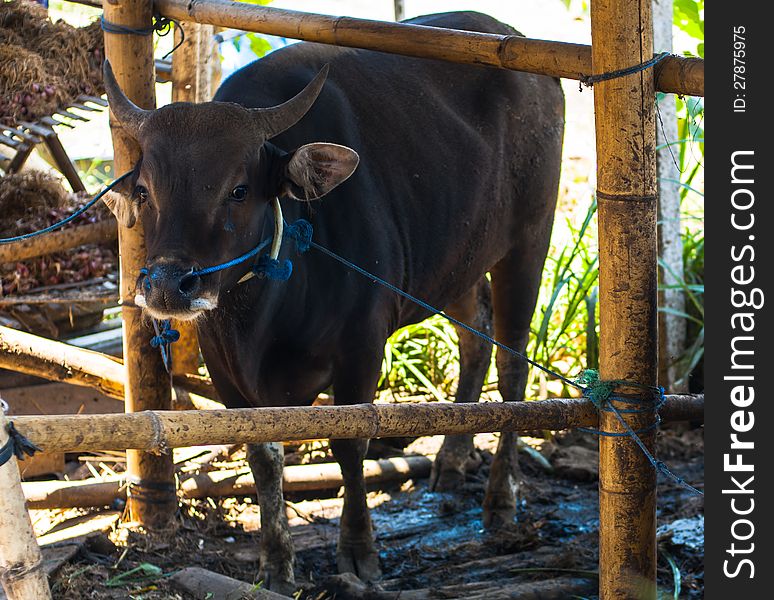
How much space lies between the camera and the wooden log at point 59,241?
454cm

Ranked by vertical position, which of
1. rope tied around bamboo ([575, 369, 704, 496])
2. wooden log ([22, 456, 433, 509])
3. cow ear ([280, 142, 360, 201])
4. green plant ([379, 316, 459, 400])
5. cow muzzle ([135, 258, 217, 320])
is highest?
cow ear ([280, 142, 360, 201])

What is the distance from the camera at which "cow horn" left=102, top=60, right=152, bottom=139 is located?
3520 millimetres

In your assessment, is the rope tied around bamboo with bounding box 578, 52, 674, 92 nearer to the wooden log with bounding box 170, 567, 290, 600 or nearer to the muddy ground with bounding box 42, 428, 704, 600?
the muddy ground with bounding box 42, 428, 704, 600

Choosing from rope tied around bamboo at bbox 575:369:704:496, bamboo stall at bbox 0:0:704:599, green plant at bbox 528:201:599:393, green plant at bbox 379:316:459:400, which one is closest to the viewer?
bamboo stall at bbox 0:0:704:599

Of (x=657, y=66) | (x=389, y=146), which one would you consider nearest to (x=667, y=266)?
(x=389, y=146)

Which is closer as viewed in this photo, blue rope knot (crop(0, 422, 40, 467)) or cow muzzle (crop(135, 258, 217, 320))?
blue rope knot (crop(0, 422, 40, 467))

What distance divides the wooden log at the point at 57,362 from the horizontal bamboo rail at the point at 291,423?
74.0 inches

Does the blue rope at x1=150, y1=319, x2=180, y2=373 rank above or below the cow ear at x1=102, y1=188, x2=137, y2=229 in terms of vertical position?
below

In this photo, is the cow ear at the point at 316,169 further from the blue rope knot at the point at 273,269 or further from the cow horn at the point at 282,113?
the blue rope knot at the point at 273,269

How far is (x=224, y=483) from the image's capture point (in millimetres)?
4781

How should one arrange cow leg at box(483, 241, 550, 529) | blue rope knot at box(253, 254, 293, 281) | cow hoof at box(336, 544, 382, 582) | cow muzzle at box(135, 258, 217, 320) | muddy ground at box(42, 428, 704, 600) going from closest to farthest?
cow muzzle at box(135, 258, 217, 320)
blue rope knot at box(253, 254, 293, 281)
muddy ground at box(42, 428, 704, 600)
cow hoof at box(336, 544, 382, 582)
cow leg at box(483, 241, 550, 529)

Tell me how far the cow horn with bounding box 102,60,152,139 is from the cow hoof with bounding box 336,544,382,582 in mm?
1857

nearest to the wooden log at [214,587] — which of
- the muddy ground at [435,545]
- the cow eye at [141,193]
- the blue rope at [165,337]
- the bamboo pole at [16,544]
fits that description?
the muddy ground at [435,545]

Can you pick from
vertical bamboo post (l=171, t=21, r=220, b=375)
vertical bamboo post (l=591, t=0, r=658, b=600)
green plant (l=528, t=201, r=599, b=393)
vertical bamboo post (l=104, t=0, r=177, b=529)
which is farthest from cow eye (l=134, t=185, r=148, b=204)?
green plant (l=528, t=201, r=599, b=393)
